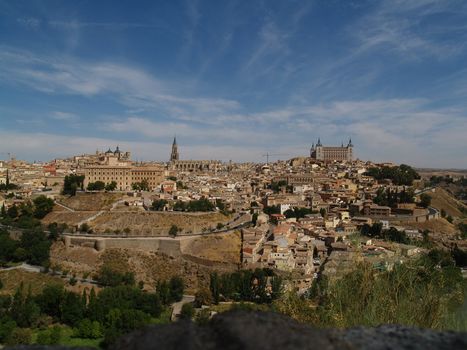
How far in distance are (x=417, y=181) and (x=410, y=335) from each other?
60187 millimetres

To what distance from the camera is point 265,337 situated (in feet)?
7.14

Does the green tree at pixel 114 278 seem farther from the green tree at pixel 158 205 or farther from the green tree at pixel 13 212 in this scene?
the green tree at pixel 13 212

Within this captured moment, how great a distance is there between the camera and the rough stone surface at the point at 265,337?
217cm

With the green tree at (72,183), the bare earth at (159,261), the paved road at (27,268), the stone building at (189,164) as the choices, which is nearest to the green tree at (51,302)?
the paved road at (27,268)

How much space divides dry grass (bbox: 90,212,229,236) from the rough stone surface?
28.7 metres

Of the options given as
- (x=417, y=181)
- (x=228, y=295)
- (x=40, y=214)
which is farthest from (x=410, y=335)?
(x=417, y=181)

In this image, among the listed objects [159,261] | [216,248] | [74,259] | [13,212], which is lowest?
[74,259]

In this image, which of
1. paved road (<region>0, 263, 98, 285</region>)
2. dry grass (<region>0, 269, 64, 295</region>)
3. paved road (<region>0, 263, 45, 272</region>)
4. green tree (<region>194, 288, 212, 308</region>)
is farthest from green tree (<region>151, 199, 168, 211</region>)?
green tree (<region>194, 288, 212, 308</region>)

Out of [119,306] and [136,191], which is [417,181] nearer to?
[136,191]

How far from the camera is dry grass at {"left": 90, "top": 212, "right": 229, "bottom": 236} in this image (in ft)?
103

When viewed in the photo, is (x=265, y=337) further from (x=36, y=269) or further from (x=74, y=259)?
(x=74, y=259)

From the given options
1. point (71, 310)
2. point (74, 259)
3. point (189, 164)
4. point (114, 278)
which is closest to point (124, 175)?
point (74, 259)

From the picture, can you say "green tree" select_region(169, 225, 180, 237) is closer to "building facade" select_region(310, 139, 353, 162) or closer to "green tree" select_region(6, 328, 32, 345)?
"green tree" select_region(6, 328, 32, 345)

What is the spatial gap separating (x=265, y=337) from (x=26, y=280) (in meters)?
24.9
